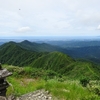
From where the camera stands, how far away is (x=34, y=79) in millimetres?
26344

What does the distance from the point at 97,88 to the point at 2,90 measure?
24.2ft

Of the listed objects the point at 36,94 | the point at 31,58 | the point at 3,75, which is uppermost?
the point at 3,75

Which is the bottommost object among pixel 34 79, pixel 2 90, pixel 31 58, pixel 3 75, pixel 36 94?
pixel 31 58

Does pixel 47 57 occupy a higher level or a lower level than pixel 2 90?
lower

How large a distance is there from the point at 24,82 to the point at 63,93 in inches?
446

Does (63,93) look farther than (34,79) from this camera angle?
No

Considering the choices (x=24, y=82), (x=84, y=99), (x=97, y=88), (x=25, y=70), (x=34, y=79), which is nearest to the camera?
(x=84, y=99)

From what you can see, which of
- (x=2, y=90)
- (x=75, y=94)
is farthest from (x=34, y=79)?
(x=2, y=90)

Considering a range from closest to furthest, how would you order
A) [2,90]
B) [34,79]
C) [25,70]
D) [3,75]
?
[3,75] < [2,90] < [34,79] < [25,70]

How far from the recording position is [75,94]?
44.6ft

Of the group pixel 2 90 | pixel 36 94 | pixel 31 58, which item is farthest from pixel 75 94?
pixel 31 58

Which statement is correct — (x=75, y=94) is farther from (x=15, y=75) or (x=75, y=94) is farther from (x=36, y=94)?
(x=15, y=75)

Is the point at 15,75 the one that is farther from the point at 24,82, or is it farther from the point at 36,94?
the point at 36,94

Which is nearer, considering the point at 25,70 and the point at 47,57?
the point at 25,70
